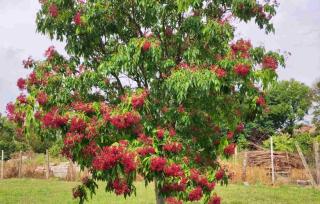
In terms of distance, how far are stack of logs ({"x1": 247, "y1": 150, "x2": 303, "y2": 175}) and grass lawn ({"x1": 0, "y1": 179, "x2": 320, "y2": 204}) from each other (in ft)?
8.25

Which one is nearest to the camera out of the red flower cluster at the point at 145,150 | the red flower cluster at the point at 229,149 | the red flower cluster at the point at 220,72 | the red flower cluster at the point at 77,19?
the red flower cluster at the point at 145,150

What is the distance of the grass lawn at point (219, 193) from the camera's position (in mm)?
19078

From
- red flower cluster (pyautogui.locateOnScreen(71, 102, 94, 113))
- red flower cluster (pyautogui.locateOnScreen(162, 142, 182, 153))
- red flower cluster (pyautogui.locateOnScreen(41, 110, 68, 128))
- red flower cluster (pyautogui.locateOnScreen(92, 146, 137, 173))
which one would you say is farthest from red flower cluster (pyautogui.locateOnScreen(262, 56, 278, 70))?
red flower cluster (pyautogui.locateOnScreen(41, 110, 68, 128))

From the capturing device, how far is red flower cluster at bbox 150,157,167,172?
7.86 m

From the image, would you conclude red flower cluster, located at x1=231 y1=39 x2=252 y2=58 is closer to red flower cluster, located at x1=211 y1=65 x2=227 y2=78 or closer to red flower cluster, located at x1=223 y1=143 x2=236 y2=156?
red flower cluster, located at x1=211 y1=65 x2=227 y2=78

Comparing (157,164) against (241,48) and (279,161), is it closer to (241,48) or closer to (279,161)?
(241,48)

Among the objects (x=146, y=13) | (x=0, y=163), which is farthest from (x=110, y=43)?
(x=0, y=163)

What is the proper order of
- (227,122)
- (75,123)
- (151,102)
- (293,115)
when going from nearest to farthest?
(75,123), (151,102), (227,122), (293,115)

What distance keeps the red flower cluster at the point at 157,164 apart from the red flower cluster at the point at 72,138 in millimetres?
1202

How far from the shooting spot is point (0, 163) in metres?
35.0

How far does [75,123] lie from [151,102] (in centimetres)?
143

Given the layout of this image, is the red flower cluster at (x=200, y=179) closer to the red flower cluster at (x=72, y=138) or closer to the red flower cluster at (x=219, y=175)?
the red flower cluster at (x=219, y=175)

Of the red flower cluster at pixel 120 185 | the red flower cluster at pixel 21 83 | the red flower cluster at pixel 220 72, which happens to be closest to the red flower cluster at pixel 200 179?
the red flower cluster at pixel 120 185

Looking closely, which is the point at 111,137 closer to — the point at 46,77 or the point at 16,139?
the point at 46,77
